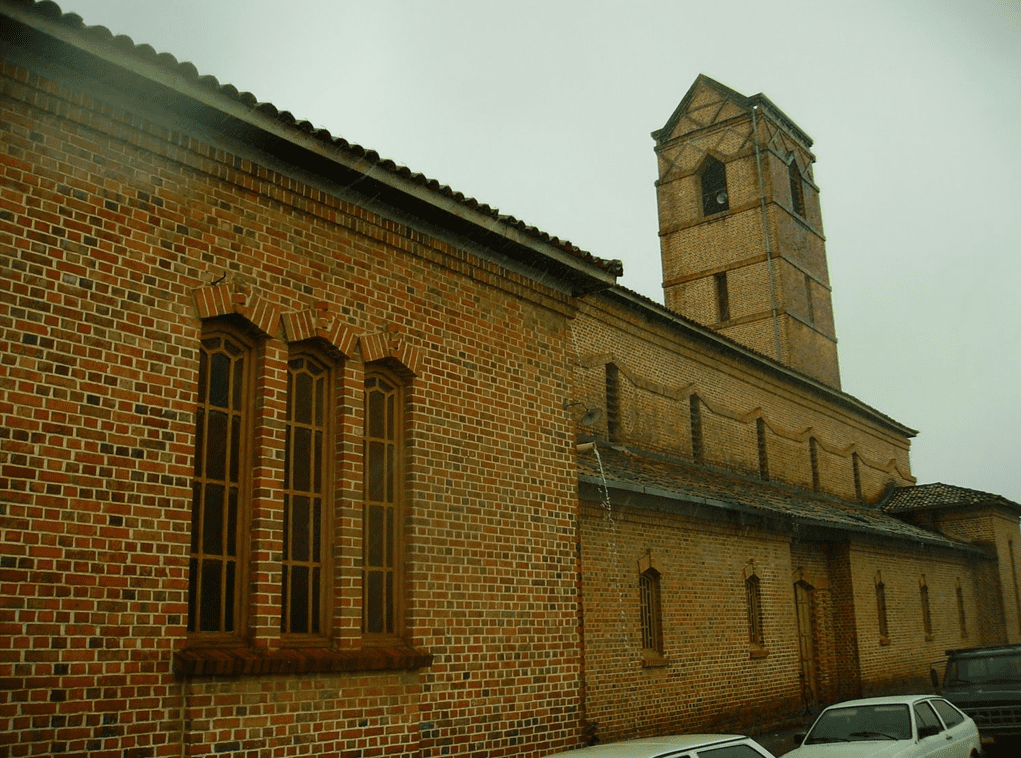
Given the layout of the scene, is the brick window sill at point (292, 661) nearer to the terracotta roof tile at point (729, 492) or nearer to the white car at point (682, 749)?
the white car at point (682, 749)

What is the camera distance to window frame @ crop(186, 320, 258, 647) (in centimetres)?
729

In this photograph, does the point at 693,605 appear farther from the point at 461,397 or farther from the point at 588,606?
the point at 461,397

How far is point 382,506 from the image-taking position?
8.78 m

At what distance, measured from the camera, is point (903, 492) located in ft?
106

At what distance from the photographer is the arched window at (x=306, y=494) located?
7.98 m

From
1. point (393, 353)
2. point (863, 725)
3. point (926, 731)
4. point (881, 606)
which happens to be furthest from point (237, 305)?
point (881, 606)

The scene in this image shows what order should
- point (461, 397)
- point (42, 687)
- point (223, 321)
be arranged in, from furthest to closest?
point (461, 397) < point (223, 321) < point (42, 687)

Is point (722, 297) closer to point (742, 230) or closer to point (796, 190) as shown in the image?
point (742, 230)

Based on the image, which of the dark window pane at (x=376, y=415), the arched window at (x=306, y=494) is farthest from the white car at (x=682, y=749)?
the dark window pane at (x=376, y=415)

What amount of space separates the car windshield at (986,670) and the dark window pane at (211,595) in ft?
41.5

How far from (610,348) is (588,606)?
258 inches

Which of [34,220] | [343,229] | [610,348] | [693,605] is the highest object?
[610,348]

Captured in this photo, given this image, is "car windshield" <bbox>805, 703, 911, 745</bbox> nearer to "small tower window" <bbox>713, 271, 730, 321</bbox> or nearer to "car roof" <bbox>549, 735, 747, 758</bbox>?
"car roof" <bbox>549, 735, 747, 758</bbox>

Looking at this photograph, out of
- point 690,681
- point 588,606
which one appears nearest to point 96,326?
point 588,606
